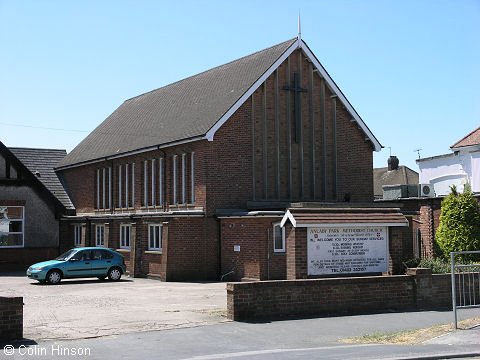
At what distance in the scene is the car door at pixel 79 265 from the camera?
87.6ft

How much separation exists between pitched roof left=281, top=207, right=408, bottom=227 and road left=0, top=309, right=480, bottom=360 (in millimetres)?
3497

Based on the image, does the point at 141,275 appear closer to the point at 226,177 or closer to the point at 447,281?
the point at 226,177

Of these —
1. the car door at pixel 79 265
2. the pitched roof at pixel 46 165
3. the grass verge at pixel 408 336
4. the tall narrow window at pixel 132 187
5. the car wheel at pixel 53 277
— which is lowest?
the grass verge at pixel 408 336

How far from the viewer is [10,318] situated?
504 inches

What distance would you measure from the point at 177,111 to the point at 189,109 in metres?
1.65

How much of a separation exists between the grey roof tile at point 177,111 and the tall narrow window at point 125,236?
406cm

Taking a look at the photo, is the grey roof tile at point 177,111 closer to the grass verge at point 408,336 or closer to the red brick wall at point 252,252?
the red brick wall at point 252,252

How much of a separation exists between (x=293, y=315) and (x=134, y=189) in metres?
20.2

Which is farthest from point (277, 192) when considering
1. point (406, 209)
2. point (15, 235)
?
point (15, 235)

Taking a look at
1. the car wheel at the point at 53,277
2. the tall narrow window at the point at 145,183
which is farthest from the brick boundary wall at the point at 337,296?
the tall narrow window at the point at 145,183

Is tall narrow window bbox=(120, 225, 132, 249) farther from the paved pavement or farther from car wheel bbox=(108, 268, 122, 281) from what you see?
the paved pavement

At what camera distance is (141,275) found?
2980 centimetres

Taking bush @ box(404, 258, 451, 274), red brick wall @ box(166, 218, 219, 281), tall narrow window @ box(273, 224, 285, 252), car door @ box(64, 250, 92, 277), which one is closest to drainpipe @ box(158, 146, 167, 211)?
red brick wall @ box(166, 218, 219, 281)

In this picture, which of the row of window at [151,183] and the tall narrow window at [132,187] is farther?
the tall narrow window at [132,187]
